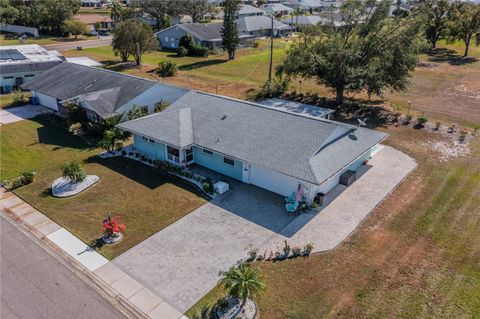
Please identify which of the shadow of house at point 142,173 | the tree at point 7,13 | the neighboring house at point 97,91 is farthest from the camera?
the tree at point 7,13

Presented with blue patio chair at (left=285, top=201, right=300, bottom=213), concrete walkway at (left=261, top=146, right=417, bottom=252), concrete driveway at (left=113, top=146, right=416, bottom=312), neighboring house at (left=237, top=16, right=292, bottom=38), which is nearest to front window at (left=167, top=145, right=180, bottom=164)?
concrete driveway at (left=113, top=146, right=416, bottom=312)

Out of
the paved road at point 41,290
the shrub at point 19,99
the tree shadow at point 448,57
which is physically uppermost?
the tree shadow at point 448,57

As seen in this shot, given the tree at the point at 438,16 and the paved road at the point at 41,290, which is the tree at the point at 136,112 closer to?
the paved road at the point at 41,290

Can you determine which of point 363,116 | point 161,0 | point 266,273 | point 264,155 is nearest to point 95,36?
point 161,0

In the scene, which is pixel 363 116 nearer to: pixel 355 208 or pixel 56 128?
pixel 355 208

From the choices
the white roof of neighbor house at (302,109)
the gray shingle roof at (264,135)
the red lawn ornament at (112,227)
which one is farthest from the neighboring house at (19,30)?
the red lawn ornament at (112,227)

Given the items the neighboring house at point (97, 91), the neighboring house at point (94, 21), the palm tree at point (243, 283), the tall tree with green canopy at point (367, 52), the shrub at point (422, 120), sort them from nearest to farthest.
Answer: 1. the palm tree at point (243, 283)
2. the neighboring house at point (97, 91)
3. the shrub at point (422, 120)
4. the tall tree with green canopy at point (367, 52)
5. the neighboring house at point (94, 21)
